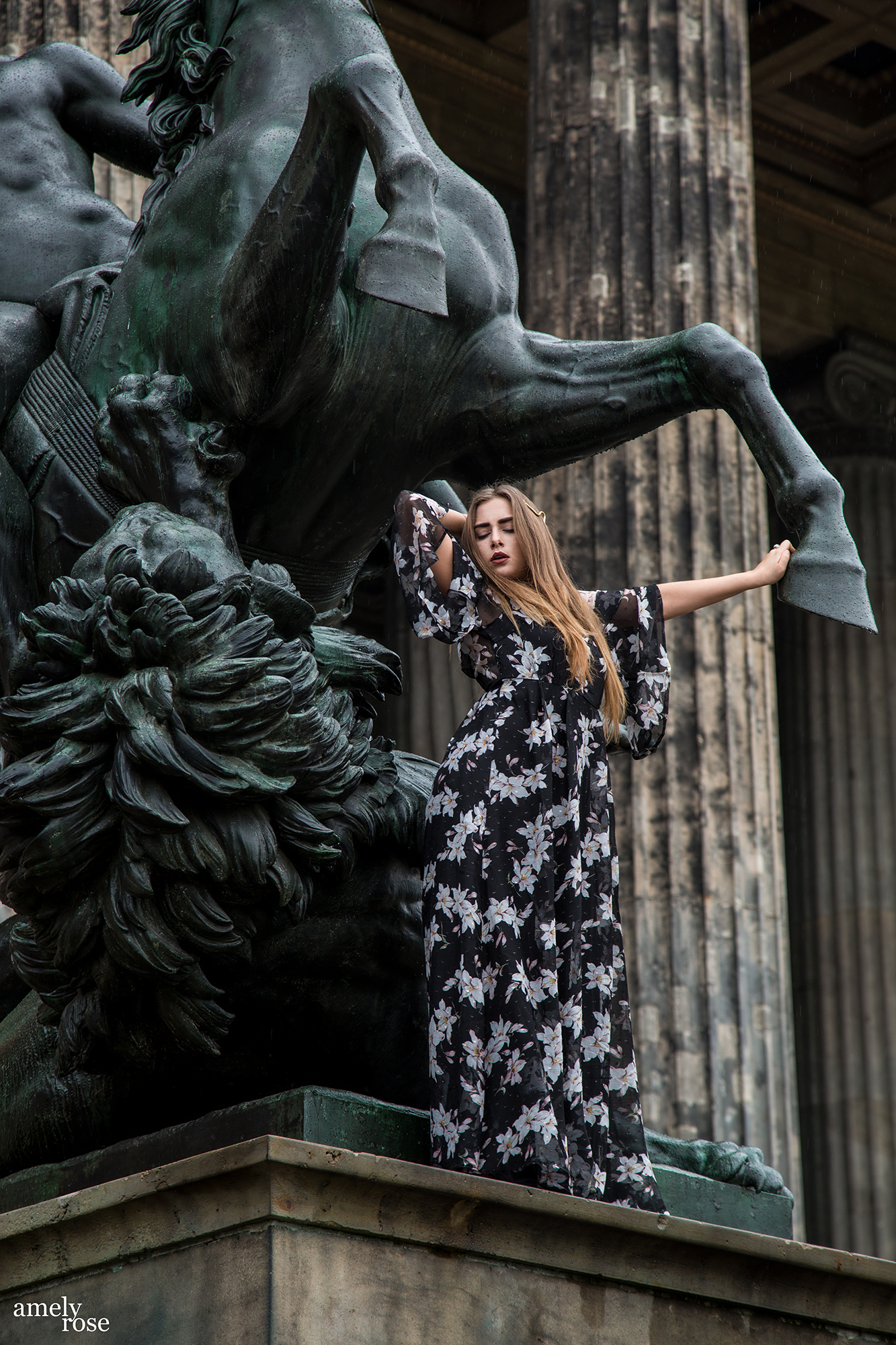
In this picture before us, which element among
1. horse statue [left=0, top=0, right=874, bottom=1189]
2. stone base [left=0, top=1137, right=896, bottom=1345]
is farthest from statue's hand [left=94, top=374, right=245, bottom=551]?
stone base [left=0, top=1137, right=896, bottom=1345]

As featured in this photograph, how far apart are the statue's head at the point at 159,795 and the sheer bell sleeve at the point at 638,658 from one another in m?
0.64

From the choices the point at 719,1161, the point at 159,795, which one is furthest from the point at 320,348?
the point at 719,1161

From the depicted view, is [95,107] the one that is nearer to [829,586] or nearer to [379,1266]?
[829,586]

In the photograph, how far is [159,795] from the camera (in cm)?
315

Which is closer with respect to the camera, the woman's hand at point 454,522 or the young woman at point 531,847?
the young woman at point 531,847

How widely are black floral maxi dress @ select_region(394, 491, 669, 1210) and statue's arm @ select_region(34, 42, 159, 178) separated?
56.9 inches

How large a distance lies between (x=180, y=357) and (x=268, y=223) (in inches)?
15.7

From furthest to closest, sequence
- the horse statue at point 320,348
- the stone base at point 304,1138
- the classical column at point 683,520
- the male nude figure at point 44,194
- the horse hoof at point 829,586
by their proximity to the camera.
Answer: the classical column at point 683,520
the male nude figure at point 44,194
the horse statue at point 320,348
the horse hoof at point 829,586
the stone base at point 304,1138

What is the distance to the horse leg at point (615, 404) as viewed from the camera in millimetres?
3678

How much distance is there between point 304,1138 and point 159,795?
1.92 feet

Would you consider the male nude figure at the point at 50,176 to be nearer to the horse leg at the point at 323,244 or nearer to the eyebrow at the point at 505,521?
the horse leg at the point at 323,244

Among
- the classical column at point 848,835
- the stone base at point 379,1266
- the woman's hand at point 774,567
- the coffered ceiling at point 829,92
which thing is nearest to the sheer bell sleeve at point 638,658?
the woman's hand at point 774,567

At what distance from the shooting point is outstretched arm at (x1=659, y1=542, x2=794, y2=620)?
361 centimetres

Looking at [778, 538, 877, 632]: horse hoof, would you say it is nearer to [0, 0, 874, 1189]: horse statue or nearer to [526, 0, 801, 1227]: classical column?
[0, 0, 874, 1189]: horse statue
